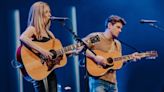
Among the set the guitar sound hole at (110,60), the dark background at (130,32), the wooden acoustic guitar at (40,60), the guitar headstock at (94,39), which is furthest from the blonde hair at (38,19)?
the dark background at (130,32)

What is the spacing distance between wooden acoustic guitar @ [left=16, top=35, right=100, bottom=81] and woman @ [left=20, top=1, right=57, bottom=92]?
1.7 inches

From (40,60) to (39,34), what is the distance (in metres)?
0.24

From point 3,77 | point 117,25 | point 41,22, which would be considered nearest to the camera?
point 41,22

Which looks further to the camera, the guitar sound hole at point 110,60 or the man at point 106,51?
the guitar sound hole at point 110,60

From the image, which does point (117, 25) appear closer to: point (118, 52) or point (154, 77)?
point (118, 52)

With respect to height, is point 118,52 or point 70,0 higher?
point 70,0

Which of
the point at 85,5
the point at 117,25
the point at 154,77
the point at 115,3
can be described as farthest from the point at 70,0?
the point at 154,77

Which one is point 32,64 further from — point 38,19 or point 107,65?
point 107,65

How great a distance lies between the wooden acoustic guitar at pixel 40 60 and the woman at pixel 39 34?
44 mm

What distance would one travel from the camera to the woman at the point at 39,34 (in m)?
3.51

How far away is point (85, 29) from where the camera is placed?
526 centimetres

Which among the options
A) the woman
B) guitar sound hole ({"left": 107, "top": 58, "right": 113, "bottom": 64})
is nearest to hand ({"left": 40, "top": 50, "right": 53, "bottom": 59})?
the woman

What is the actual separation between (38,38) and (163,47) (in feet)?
7.01

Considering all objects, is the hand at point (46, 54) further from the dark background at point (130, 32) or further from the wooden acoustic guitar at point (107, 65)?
the dark background at point (130, 32)
